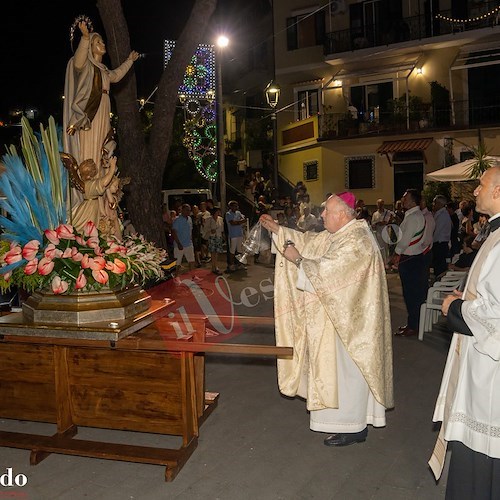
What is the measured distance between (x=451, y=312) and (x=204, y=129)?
45.4 feet

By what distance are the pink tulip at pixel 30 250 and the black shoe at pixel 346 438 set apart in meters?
2.68

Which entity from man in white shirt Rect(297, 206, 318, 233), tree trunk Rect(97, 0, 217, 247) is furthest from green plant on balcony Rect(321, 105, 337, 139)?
tree trunk Rect(97, 0, 217, 247)

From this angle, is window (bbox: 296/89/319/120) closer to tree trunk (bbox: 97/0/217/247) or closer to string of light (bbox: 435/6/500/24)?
string of light (bbox: 435/6/500/24)

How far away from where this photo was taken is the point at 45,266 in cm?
422

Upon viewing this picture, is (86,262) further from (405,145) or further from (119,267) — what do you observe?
(405,145)

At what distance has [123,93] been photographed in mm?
9086

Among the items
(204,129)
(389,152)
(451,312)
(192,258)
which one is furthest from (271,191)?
(451,312)

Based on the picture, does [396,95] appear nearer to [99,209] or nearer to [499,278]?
[99,209]

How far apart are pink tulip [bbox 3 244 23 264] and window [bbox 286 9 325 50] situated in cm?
2315

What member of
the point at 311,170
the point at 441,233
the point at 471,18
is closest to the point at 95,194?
the point at 441,233

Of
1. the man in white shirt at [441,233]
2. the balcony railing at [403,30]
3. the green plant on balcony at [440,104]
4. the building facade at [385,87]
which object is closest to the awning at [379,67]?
the building facade at [385,87]

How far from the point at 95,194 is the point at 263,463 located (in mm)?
2665

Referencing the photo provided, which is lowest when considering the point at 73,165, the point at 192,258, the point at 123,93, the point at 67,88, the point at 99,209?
the point at 192,258

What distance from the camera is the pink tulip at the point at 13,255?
4.33 metres
